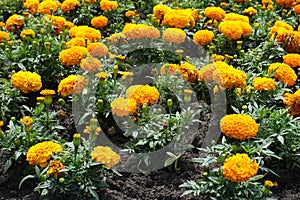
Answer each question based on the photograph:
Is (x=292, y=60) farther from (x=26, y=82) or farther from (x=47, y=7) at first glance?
(x=47, y=7)

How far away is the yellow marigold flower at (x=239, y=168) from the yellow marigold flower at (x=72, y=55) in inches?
66.6

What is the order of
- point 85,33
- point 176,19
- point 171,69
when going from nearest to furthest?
point 171,69
point 85,33
point 176,19

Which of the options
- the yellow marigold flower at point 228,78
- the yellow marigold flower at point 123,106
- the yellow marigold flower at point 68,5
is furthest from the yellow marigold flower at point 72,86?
the yellow marigold flower at point 68,5

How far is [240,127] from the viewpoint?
3.53 metres

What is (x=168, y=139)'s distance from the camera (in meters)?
3.67

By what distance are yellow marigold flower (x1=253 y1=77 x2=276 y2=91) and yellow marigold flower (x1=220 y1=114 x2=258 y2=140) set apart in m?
0.56

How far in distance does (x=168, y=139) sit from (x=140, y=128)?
229 mm

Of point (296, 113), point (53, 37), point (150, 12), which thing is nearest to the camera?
point (296, 113)

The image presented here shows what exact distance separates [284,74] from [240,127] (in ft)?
3.26

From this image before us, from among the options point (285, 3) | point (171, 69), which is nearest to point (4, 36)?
point (171, 69)

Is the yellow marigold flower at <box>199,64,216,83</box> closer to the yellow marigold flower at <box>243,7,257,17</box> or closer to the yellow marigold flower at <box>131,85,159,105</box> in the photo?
the yellow marigold flower at <box>131,85,159,105</box>

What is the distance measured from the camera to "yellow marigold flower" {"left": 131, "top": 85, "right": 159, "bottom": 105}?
3750 mm

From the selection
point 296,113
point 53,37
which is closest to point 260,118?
point 296,113

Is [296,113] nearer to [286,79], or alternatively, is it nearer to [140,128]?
[286,79]
